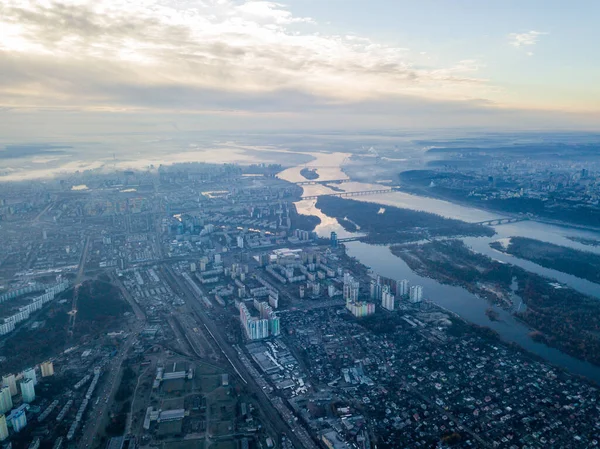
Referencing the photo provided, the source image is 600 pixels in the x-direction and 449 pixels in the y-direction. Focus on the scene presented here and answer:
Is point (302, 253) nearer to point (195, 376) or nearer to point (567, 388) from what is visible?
point (195, 376)

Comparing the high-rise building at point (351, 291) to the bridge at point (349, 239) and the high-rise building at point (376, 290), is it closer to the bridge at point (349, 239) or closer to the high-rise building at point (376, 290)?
the high-rise building at point (376, 290)

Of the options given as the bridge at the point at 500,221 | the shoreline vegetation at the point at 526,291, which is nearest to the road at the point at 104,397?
the shoreline vegetation at the point at 526,291

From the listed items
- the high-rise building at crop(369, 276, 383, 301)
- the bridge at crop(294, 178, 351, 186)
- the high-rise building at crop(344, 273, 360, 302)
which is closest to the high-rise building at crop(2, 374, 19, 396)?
the high-rise building at crop(344, 273, 360, 302)

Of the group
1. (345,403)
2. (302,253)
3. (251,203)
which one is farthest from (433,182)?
(345,403)

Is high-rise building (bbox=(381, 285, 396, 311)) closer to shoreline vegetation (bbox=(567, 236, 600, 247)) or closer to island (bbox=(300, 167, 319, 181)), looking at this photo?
shoreline vegetation (bbox=(567, 236, 600, 247))

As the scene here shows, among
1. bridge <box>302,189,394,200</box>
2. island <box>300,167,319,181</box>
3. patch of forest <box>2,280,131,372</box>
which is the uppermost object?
island <box>300,167,319,181</box>
